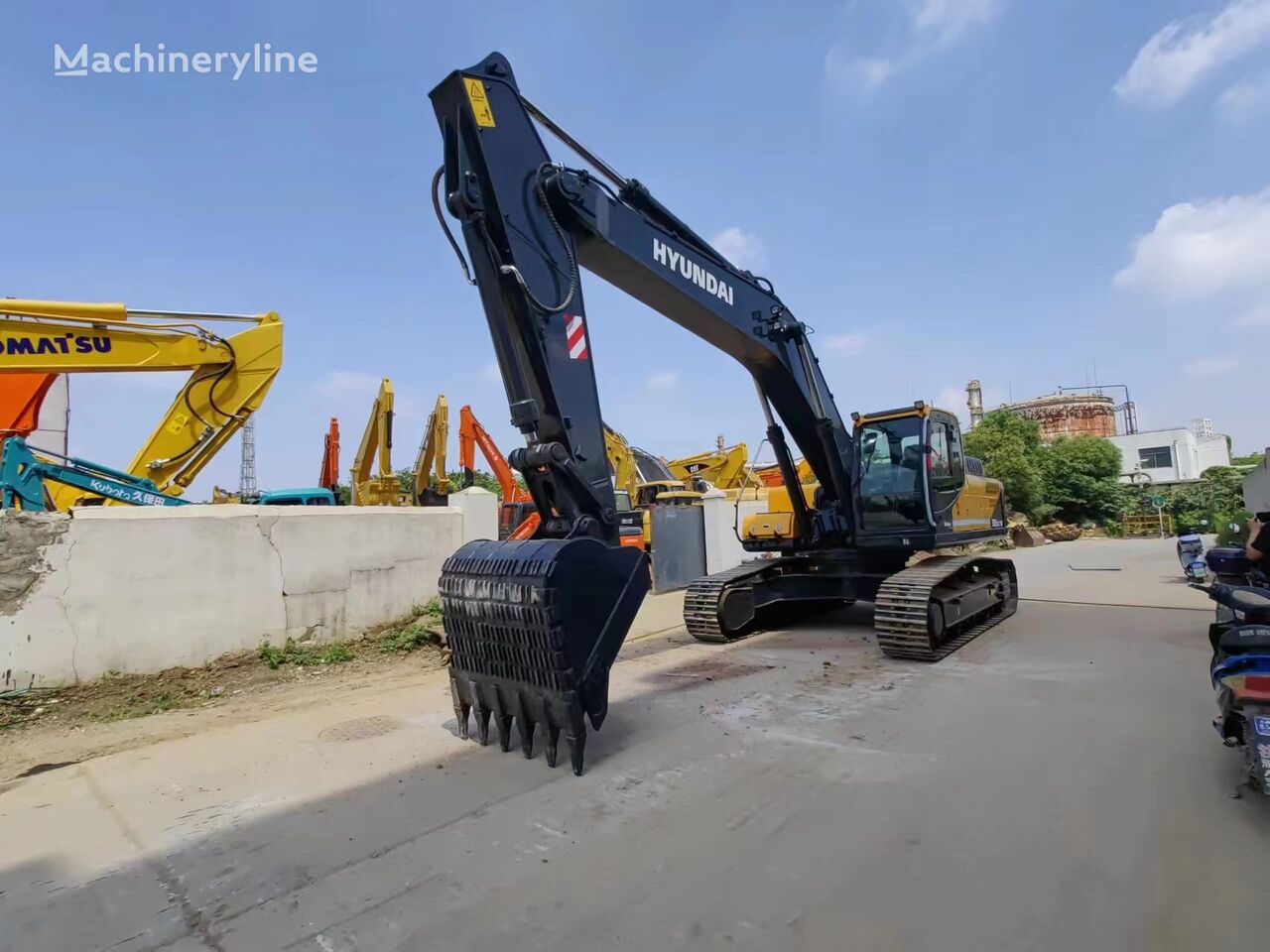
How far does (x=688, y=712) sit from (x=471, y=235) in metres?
3.48

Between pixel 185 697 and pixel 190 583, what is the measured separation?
105cm

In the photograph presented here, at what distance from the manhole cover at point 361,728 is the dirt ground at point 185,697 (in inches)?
32.5

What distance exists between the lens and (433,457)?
14961 mm

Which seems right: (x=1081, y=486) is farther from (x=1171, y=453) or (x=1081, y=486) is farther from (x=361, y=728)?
(x=361, y=728)

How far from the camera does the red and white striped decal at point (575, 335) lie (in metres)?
4.40

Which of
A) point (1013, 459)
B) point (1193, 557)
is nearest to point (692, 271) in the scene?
point (1193, 557)

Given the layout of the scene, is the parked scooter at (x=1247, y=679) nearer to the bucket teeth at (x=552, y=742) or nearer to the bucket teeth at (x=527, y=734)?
the bucket teeth at (x=552, y=742)

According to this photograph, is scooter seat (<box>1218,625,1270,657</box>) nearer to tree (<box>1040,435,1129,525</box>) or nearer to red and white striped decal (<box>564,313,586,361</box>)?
red and white striped decal (<box>564,313,586,361</box>)

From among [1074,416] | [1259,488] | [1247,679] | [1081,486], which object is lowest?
[1247,679]

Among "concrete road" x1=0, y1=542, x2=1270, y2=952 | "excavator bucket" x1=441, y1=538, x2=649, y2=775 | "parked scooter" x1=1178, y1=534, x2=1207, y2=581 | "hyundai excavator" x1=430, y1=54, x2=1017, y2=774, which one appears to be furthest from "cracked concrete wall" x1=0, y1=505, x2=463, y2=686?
"parked scooter" x1=1178, y1=534, x2=1207, y2=581

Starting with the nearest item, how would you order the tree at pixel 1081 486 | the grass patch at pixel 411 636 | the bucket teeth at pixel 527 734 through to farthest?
the bucket teeth at pixel 527 734 < the grass patch at pixel 411 636 < the tree at pixel 1081 486

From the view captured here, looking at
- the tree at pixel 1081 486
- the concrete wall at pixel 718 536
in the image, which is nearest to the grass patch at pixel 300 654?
the concrete wall at pixel 718 536

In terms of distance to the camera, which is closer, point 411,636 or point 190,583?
point 190,583

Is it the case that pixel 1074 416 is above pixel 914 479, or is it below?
above
